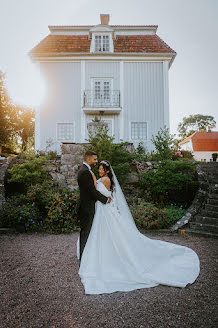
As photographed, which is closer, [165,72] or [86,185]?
[86,185]

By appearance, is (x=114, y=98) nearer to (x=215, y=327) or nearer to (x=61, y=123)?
(x=61, y=123)

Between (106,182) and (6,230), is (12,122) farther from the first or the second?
(106,182)

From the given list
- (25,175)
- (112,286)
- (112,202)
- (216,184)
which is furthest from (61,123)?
(112,286)

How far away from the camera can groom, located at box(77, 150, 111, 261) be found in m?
3.61

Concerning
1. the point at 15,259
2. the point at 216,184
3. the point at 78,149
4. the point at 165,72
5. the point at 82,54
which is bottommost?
the point at 15,259

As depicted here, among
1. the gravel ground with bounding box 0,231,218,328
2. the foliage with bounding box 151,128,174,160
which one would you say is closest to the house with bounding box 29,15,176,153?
the foliage with bounding box 151,128,174,160

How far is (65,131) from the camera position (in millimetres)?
14492

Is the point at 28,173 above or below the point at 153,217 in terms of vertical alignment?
above

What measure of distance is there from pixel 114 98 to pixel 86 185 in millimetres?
12061

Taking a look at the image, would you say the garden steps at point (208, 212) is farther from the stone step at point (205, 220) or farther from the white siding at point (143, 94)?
the white siding at point (143, 94)

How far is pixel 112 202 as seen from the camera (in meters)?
4.02

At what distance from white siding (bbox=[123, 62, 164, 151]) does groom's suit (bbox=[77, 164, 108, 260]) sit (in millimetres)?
11004

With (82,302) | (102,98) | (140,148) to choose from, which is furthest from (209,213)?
(102,98)

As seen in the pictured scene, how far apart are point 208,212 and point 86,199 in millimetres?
4380
